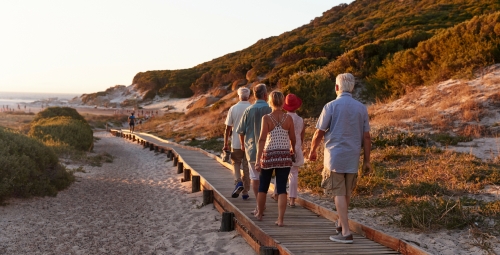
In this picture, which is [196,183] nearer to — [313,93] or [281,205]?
[281,205]

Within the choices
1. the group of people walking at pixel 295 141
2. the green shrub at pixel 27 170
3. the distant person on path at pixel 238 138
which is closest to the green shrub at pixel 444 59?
the distant person on path at pixel 238 138

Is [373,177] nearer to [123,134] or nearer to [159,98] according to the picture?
[123,134]

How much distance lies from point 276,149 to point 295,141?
406mm

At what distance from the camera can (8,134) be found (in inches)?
421

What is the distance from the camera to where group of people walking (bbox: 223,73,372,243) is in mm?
5059

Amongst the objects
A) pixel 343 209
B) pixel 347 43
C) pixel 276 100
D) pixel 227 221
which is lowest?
pixel 227 221

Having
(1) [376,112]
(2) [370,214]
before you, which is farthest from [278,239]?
(1) [376,112]

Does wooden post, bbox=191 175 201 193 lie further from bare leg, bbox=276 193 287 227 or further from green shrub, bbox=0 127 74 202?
bare leg, bbox=276 193 287 227

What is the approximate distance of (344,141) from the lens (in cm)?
504

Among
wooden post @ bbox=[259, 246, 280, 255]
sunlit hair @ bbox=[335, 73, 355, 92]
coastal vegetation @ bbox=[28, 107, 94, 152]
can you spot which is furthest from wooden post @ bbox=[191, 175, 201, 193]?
coastal vegetation @ bbox=[28, 107, 94, 152]

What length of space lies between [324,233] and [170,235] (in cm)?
281

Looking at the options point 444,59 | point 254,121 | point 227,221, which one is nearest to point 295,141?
point 254,121

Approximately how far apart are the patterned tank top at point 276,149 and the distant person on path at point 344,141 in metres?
0.62

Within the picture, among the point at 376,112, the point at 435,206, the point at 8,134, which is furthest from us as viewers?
the point at 376,112
